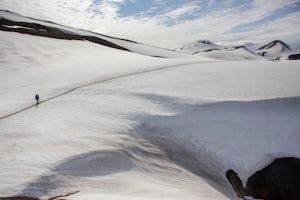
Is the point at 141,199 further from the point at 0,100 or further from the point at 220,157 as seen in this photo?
the point at 0,100

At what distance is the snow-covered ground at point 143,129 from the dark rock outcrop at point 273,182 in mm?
288

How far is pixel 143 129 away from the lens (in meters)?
10.4

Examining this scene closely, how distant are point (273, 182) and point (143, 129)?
4.17m

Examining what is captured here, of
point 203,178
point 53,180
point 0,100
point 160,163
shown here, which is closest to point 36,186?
point 53,180

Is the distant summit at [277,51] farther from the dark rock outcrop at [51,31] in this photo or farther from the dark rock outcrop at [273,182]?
the dark rock outcrop at [273,182]

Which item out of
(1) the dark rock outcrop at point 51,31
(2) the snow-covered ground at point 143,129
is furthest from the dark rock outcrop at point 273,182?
(1) the dark rock outcrop at point 51,31

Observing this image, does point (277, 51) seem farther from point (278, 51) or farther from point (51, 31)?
point (51, 31)

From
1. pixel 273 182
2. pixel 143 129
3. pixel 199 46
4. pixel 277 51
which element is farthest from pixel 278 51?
pixel 273 182

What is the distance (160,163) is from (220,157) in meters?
2.26

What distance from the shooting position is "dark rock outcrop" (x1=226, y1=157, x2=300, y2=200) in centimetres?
880

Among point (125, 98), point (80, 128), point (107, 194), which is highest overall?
point (125, 98)

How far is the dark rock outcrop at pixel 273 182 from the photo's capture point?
28.9 ft

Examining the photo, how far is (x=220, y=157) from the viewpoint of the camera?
32.2ft

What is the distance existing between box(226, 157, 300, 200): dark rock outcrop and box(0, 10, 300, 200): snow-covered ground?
0.95 ft
